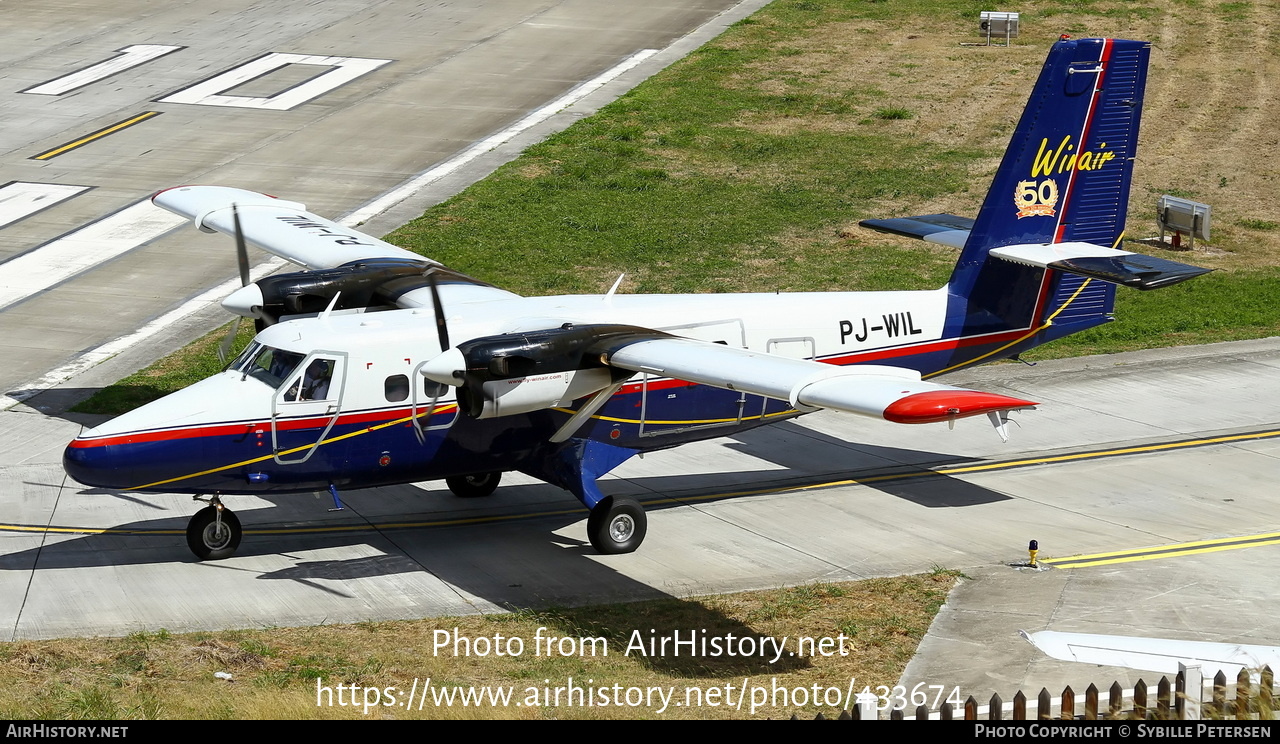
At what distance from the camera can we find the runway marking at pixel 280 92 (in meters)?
46.1

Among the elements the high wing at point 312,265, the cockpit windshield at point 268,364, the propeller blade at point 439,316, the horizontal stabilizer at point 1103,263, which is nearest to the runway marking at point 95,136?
the high wing at point 312,265

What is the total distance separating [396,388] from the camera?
18.9m

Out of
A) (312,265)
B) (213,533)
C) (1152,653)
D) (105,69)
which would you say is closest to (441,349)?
(213,533)

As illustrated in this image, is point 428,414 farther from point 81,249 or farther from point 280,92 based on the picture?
point 280,92

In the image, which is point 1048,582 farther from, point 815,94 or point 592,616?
point 815,94

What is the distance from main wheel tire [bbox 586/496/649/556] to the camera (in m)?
19.3

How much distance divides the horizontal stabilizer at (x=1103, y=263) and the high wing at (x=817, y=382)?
209 inches

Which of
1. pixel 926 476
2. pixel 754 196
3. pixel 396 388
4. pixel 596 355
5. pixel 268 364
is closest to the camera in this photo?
pixel 596 355

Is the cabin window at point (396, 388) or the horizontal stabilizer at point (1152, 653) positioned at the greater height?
the cabin window at point (396, 388)

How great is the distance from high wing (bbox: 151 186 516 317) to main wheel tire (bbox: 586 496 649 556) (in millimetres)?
4003

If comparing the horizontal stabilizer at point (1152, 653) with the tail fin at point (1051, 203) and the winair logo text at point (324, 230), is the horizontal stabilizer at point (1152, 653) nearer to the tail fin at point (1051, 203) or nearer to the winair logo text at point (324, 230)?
the tail fin at point (1051, 203)

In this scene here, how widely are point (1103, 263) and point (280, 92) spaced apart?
1305 inches

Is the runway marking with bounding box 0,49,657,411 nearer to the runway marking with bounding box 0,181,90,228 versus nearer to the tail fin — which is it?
the runway marking with bounding box 0,181,90,228

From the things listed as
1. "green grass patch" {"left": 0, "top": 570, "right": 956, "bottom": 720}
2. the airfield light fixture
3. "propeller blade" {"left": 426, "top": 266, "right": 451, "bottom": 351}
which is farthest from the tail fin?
the airfield light fixture
